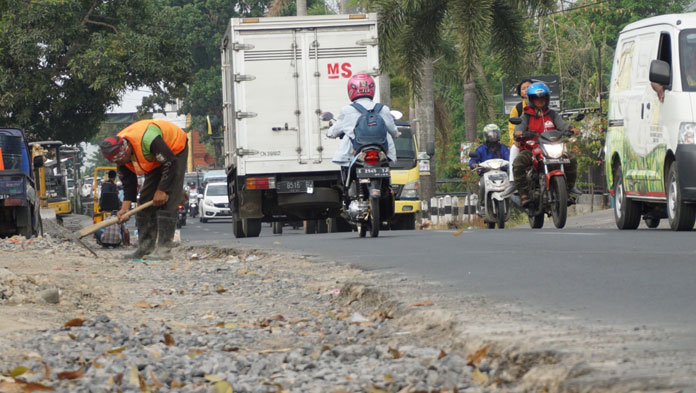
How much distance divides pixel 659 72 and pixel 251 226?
31.4 feet

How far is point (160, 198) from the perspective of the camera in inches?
531

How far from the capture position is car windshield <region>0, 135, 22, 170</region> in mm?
22484

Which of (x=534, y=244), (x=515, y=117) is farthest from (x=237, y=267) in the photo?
(x=515, y=117)

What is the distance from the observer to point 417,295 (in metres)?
7.72

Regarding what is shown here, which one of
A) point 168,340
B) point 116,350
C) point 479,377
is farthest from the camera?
point 168,340

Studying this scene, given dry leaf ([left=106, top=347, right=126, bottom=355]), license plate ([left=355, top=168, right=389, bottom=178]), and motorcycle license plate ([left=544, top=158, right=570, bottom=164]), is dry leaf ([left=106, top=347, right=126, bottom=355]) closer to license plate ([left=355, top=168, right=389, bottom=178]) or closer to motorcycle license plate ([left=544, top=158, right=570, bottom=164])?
license plate ([left=355, top=168, right=389, bottom=178])

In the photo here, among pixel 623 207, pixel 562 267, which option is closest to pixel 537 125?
pixel 623 207

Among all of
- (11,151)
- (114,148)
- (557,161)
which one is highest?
(11,151)

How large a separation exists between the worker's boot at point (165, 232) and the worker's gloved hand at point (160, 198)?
20.0 inches

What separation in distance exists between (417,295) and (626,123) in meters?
7.90

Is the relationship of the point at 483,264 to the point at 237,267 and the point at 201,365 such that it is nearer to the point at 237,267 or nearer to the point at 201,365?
the point at 237,267

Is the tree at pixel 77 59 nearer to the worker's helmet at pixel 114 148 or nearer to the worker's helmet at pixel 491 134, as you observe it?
the worker's helmet at pixel 491 134

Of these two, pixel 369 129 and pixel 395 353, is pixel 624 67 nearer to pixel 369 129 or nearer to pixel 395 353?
pixel 369 129

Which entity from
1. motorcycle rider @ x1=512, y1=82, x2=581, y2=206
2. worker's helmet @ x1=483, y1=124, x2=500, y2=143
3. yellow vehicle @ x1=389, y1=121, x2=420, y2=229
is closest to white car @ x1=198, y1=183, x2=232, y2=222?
yellow vehicle @ x1=389, y1=121, x2=420, y2=229
